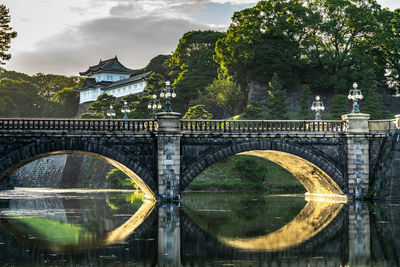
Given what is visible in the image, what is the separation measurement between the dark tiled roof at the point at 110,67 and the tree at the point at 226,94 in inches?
A: 1378

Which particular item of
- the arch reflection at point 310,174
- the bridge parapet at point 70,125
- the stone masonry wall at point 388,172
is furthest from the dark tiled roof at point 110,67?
the stone masonry wall at point 388,172

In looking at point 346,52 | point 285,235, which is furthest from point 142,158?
point 346,52

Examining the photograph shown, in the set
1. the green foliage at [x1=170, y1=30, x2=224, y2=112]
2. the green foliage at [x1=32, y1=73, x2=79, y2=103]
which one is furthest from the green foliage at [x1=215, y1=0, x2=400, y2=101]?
the green foliage at [x1=32, y1=73, x2=79, y2=103]

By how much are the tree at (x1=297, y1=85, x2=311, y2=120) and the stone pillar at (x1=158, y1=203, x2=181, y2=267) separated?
36157 mm

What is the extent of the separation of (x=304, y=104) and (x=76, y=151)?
1483 inches

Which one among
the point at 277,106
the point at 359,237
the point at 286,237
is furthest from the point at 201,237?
the point at 277,106

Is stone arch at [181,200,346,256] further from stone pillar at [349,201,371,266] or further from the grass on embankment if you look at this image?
the grass on embankment

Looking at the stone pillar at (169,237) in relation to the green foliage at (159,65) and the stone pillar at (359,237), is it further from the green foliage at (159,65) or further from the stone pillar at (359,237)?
the green foliage at (159,65)

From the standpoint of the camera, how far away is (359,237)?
65.4 feet

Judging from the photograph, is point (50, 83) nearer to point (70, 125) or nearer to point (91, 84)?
point (91, 84)

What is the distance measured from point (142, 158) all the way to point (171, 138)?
229cm

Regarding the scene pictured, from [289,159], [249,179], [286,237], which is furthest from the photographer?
[249,179]

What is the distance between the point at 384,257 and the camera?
15.8 m

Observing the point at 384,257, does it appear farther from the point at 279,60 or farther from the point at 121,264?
the point at 279,60
